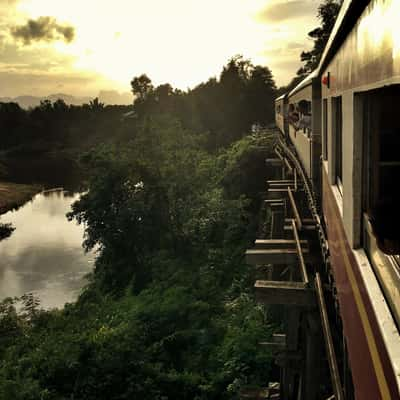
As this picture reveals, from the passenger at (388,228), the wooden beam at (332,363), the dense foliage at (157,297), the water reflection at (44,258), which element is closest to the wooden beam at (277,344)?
the dense foliage at (157,297)

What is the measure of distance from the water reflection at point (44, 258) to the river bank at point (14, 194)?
1.23 meters

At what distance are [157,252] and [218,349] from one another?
29.1 ft

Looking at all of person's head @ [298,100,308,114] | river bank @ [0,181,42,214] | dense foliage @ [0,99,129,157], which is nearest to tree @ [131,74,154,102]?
dense foliage @ [0,99,129,157]

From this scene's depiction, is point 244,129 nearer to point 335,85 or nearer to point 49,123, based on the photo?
point 335,85

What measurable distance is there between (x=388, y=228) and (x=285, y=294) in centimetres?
318

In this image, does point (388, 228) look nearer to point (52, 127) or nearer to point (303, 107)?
point (303, 107)

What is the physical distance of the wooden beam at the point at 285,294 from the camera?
4727 millimetres

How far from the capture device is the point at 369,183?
2414 millimetres

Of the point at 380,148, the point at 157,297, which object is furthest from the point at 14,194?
the point at 380,148

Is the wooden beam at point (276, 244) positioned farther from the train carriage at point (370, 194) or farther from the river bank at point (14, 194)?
the river bank at point (14, 194)

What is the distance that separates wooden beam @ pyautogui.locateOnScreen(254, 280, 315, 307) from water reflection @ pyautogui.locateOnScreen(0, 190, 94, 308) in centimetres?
1519

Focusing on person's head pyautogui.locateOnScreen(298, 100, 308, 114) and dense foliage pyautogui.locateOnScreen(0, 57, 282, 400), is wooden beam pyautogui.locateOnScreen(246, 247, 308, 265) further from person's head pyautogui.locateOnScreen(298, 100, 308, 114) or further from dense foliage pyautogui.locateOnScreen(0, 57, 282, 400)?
person's head pyautogui.locateOnScreen(298, 100, 308, 114)

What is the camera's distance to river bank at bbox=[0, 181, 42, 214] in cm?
3509

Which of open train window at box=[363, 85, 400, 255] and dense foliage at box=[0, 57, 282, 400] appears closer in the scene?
open train window at box=[363, 85, 400, 255]
